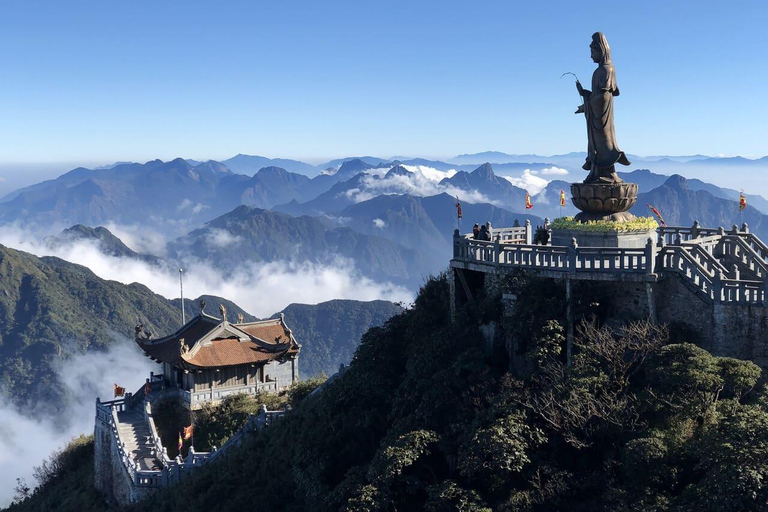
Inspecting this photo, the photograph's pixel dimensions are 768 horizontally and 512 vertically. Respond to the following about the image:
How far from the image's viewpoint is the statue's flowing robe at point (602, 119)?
2639cm

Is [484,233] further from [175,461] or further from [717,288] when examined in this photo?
[175,461]

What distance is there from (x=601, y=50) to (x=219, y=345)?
25713 mm

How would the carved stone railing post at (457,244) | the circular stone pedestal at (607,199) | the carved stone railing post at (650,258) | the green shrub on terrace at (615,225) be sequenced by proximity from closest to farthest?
the carved stone railing post at (650,258) → the green shrub on terrace at (615,225) → the circular stone pedestal at (607,199) → the carved stone railing post at (457,244)

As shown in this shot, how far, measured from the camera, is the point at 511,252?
2541cm

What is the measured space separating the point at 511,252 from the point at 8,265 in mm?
190785

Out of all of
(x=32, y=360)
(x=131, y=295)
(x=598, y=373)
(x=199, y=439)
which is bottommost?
(x=32, y=360)

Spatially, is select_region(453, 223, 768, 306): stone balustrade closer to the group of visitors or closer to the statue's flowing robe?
the group of visitors

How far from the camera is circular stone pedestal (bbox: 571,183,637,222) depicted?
84.5 ft

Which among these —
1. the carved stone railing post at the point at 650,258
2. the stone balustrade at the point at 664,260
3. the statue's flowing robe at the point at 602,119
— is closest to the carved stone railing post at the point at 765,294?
the stone balustrade at the point at 664,260

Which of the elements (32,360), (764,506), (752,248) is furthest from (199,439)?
(32,360)

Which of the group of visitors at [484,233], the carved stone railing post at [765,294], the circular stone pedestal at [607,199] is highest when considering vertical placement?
the circular stone pedestal at [607,199]

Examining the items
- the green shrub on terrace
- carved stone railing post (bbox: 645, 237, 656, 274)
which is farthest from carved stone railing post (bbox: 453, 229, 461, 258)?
carved stone railing post (bbox: 645, 237, 656, 274)

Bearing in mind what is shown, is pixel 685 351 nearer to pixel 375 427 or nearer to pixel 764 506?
pixel 764 506

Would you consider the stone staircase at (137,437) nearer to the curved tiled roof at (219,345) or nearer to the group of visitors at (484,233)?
the curved tiled roof at (219,345)
